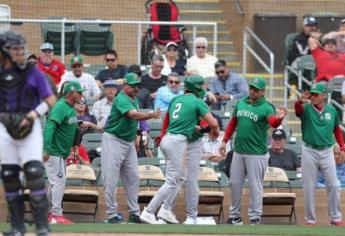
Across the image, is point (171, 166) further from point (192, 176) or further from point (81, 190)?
point (81, 190)

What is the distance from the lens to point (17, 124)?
10773 mm

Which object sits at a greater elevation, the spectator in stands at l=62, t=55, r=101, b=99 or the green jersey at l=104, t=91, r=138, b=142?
the spectator in stands at l=62, t=55, r=101, b=99

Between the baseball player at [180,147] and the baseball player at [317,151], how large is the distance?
125 cm

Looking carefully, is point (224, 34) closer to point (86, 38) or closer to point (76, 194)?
point (86, 38)

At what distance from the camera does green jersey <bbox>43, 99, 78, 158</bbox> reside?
14.6m

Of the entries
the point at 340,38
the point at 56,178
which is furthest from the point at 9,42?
the point at 340,38

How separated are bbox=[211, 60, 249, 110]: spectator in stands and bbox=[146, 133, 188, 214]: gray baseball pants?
3.81 m

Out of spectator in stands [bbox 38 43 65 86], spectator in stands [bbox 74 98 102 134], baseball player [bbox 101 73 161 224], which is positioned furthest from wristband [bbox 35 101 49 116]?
spectator in stands [bbox 38 43 65 86]

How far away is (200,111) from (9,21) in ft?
16.7

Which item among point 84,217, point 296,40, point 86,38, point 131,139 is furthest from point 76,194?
point 296,40

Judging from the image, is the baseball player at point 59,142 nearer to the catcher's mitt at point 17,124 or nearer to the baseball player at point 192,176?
the baseball player at point 192,176

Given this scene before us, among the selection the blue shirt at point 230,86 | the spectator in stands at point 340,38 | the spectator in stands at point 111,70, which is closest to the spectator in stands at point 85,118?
the spectator in stands at point 111,70

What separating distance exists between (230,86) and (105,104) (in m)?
2.29

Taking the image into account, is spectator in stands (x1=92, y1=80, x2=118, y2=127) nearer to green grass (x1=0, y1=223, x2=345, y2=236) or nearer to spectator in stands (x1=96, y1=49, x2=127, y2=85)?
spectator in stands (x1=96, y1=49, x2=127, y2=85)
